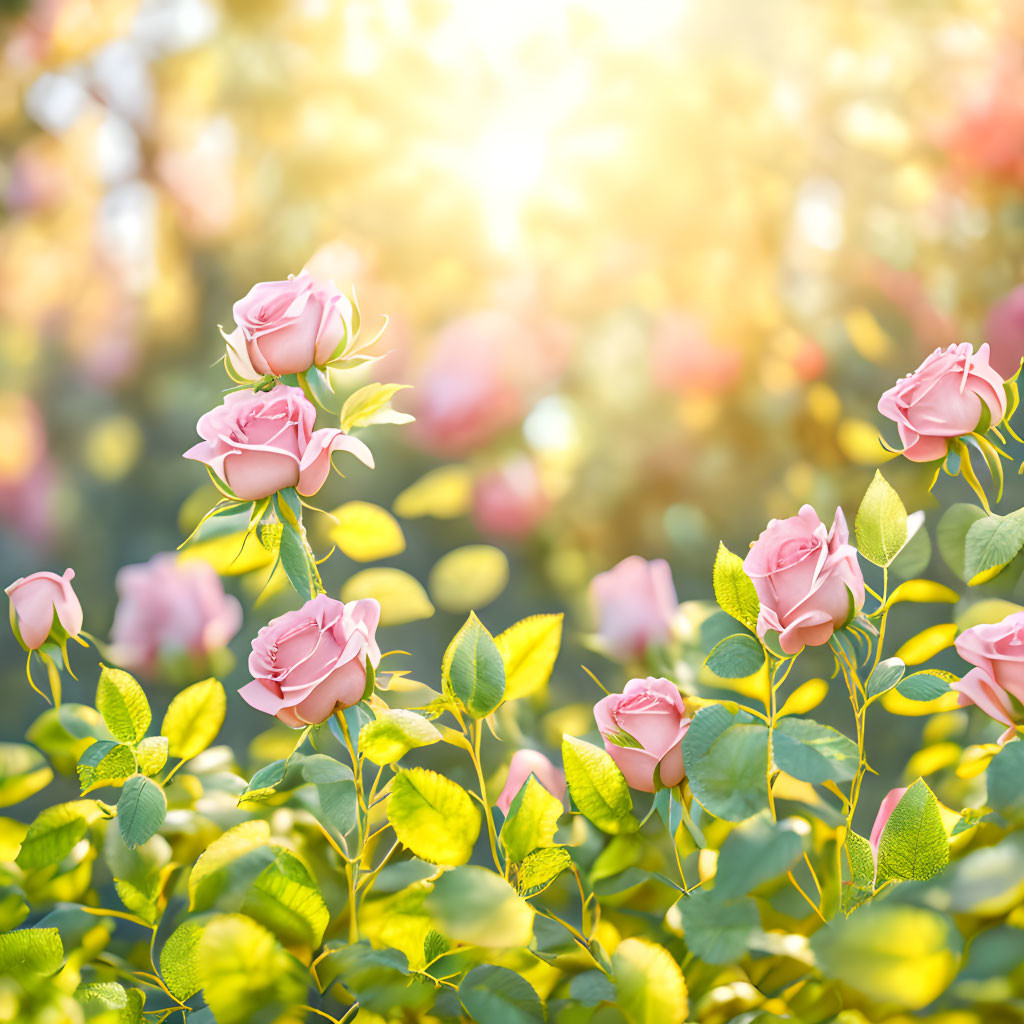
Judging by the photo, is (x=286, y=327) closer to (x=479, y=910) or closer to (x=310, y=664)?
(x=310, y=664)

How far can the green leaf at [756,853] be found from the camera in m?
0.47

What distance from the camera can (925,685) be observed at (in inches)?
20.5

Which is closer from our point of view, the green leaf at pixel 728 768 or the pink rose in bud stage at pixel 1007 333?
the green leaf at pixel 728 768

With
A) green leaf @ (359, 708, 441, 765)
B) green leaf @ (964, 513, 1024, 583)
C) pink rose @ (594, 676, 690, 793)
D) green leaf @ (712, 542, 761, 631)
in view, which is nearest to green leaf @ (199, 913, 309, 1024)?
green leaf @ (359, 708, 441, 765)

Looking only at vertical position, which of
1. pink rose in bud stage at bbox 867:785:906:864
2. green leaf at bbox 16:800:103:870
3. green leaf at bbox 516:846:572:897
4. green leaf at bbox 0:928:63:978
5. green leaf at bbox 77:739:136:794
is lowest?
pink rose in bud stage at bbox 867:785:906:864

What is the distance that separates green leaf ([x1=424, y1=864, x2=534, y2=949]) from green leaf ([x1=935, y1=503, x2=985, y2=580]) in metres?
0.34

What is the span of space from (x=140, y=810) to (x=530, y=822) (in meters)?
0.23

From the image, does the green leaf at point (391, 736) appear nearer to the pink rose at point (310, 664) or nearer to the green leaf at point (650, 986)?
the pink rose at point (310, 664)

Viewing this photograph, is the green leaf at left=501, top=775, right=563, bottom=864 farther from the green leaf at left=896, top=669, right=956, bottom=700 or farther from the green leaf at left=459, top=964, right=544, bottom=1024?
the green leaf at left=896, top=669, right=956, bottom=700

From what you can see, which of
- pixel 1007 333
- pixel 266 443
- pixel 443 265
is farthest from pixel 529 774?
pixel 1007 333

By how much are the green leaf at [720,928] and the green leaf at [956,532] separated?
256mm

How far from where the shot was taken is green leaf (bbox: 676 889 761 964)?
0.48 meters

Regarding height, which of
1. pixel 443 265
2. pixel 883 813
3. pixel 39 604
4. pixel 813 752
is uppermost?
pixel 443 265

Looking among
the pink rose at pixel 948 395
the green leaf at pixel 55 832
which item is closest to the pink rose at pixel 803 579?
the pink rose at pixel 948 395
